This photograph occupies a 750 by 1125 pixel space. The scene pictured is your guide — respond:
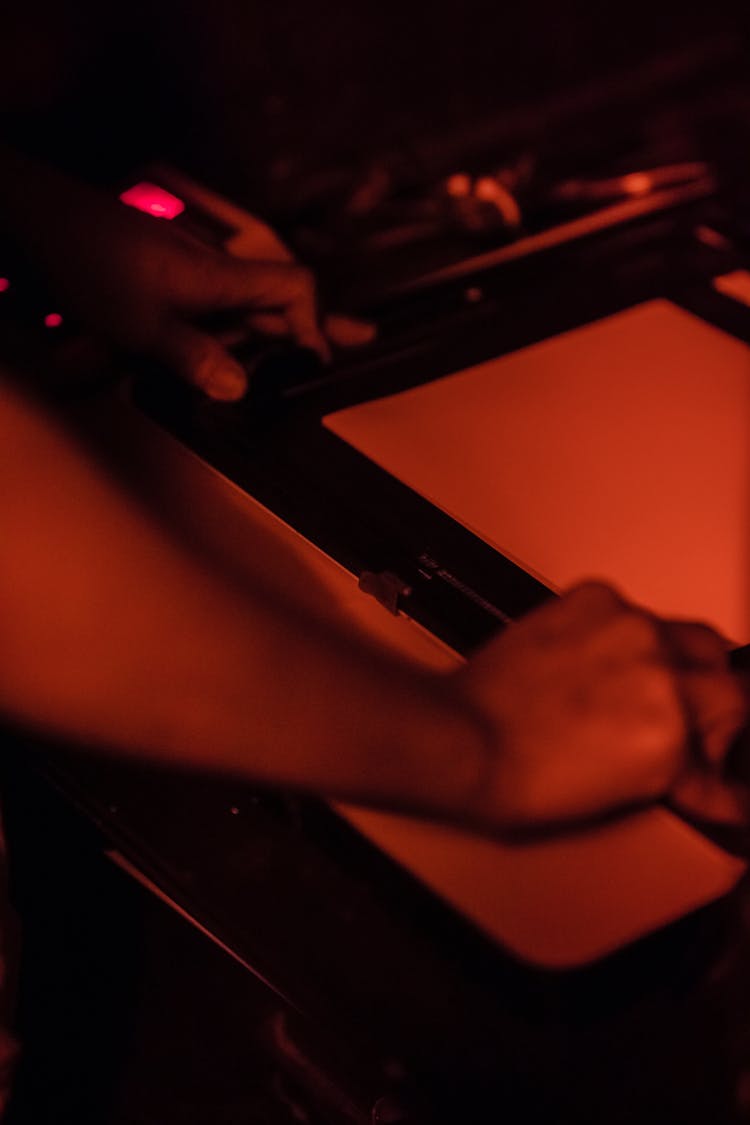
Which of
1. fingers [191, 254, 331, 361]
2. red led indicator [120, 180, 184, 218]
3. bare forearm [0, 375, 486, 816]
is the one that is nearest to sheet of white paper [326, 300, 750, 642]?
fingers [191, 254, 331, 361]

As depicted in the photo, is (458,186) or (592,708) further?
(458,186)

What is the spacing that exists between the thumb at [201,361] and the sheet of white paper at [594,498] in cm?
8

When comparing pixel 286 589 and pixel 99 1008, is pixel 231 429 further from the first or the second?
pixel 99 1008

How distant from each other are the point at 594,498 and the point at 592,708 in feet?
0.92

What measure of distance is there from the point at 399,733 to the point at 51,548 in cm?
17

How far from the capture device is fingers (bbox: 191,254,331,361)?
3.10ft

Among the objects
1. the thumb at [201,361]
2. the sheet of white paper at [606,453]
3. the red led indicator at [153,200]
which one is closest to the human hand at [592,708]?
the sheet of white paper at [606,453]

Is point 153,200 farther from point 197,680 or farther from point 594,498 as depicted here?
point 197,680

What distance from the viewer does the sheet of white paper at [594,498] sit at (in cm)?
60

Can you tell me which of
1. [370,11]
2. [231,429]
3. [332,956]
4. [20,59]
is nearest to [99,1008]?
[332,956]

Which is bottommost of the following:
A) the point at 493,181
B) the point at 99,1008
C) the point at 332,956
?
the point at 99,1008

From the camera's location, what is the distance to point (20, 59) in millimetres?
1413

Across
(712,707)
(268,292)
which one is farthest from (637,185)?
(712,707)

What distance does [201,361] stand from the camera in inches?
34.8
